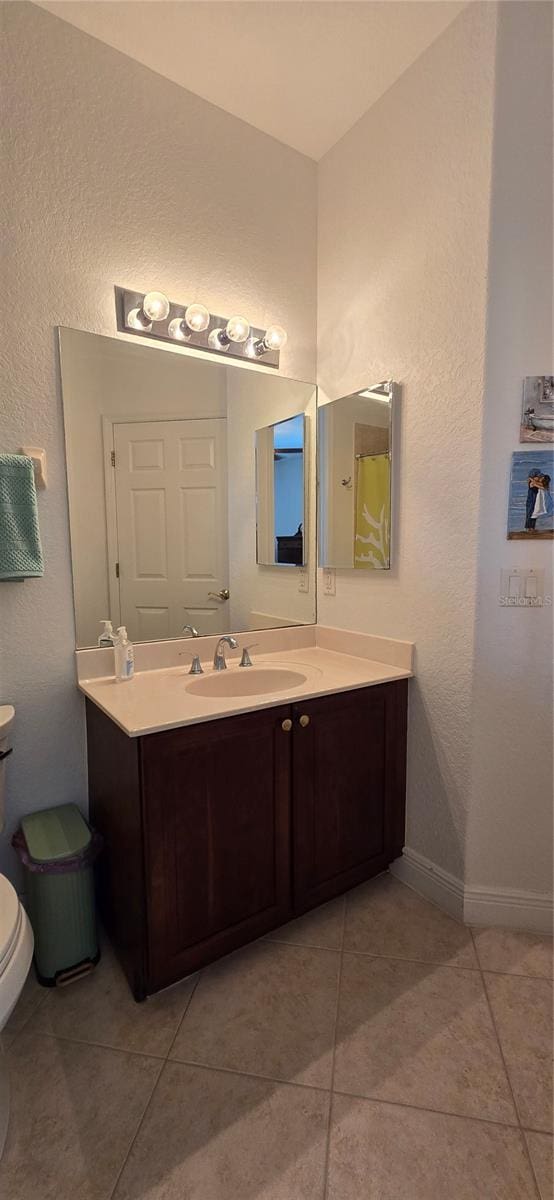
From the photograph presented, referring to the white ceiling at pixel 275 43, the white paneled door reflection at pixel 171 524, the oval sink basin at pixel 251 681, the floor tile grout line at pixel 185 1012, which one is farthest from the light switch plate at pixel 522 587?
the white ceiling at pixel 275 43

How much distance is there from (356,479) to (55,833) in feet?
5.11

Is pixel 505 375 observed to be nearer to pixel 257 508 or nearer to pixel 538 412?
pixel 538 412

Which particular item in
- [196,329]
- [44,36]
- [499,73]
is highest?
[44,36]

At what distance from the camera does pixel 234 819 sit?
1.36 m

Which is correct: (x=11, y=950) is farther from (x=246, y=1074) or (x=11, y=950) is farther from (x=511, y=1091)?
(x=511, y=1091)

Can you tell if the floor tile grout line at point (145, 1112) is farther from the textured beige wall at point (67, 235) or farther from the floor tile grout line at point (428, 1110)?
the textured beige wall at point (67, 235)

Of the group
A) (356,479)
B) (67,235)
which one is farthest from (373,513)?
(67,235)

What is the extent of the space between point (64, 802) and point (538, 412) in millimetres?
1884

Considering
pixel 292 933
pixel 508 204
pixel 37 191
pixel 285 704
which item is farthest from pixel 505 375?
pixel 292 933

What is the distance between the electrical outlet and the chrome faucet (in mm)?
459

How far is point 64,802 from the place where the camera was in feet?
5.33

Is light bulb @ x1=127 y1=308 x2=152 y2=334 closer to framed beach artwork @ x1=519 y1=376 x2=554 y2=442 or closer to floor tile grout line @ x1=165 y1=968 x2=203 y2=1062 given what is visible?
framed beach artwork @ x1=519 y1=376 x2=554 y2=442

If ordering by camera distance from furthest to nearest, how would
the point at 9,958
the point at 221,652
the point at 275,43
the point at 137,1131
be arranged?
1. the point at 221,652
2. the point at 275,43
3. the point at 137,1131
4. the point at 9,958

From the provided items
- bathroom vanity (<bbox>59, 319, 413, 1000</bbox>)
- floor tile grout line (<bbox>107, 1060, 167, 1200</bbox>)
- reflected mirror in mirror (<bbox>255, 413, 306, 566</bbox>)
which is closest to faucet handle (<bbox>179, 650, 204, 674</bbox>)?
bathroom vanity (<bbox>59, 319, 413, 1000</bbox>)
